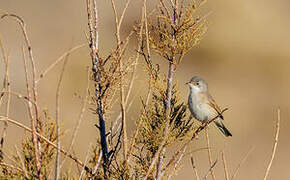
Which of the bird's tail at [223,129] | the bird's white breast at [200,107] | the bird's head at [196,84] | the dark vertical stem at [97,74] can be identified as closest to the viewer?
the dark vertical stem at [97,74]

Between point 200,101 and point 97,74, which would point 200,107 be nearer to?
point 200,101

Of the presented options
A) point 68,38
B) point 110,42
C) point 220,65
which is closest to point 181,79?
point 220,65

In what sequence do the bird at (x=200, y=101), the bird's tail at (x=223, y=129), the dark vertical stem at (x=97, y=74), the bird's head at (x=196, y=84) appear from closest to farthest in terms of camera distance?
the dark vertical stem at (x=97, y=74)
the bird at (x=200, y=101)
the bird's head at (x=196, y=84)
the bird's tail at (x=223, y=129)

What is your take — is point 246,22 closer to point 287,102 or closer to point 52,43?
point 287,102

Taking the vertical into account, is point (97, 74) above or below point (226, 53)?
below

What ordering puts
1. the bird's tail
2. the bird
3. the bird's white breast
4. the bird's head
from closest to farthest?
the bird's white breast, the bird, the bird's head, the bird's tail

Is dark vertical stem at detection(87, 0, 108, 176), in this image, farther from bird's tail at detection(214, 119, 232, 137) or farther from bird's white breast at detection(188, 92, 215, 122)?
bird's tail at detection(214, 119, 232, 137)

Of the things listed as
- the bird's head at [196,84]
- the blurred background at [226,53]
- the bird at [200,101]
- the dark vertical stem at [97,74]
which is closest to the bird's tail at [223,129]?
the bird at [200,101]

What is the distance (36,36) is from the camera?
20.9 m

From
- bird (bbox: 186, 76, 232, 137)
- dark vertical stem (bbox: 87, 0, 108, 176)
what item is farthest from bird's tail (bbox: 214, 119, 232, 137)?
dark vertical stem (bbox: 87, 0, 108, 176)

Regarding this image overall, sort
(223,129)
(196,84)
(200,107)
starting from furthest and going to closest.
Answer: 1. (223,129)
2. (196,84)
3. (200,107)

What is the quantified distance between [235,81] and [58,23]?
6902mm

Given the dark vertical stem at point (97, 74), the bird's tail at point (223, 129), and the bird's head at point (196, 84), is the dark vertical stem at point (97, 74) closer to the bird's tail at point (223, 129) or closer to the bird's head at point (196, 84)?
the bird's head at point (196, 84)

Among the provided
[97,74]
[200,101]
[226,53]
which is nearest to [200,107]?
[200,101]
